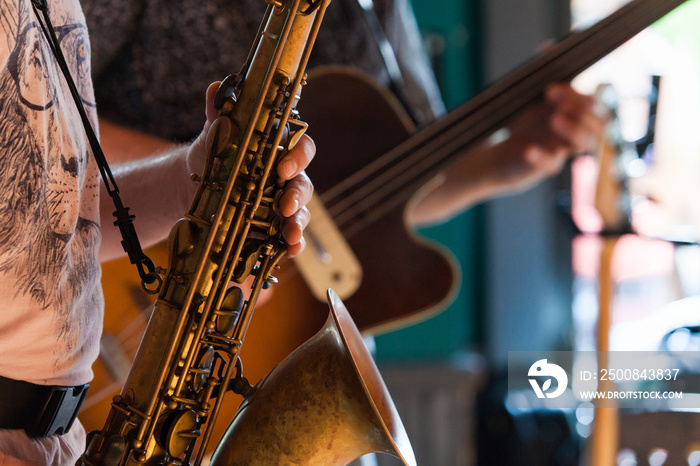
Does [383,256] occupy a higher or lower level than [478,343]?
lower

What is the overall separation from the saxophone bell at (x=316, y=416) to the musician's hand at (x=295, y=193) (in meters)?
0.10

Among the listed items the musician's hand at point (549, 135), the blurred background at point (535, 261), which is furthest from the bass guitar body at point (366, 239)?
the blurred background at point (535, 261)

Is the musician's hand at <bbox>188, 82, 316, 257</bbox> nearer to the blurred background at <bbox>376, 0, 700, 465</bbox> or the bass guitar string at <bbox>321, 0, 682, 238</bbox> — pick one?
the bass guitar string at <bbox>321, 0, 682, 238</bbox>

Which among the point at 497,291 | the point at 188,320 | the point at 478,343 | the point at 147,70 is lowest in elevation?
the point at 188,320

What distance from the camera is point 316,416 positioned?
2.99 ft

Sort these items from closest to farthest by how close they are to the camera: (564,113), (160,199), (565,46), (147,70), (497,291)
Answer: (160,199)
(147,70)
(565,46)
(564,113)
(497,291)

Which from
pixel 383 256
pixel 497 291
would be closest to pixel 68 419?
pixel 383 256

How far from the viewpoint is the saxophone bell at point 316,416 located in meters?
0.88

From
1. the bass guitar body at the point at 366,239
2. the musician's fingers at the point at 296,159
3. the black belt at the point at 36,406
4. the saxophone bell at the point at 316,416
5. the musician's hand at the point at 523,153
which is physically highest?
the musician's hand at the point at 523,153

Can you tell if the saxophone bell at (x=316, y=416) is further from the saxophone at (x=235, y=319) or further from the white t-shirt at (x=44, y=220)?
the white t-shirt at (x=44, y=220)

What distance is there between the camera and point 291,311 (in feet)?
5.72

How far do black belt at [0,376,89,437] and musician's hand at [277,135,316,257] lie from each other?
32 cm

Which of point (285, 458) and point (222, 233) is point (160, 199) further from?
point (285, 458)

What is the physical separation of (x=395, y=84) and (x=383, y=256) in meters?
0.53
